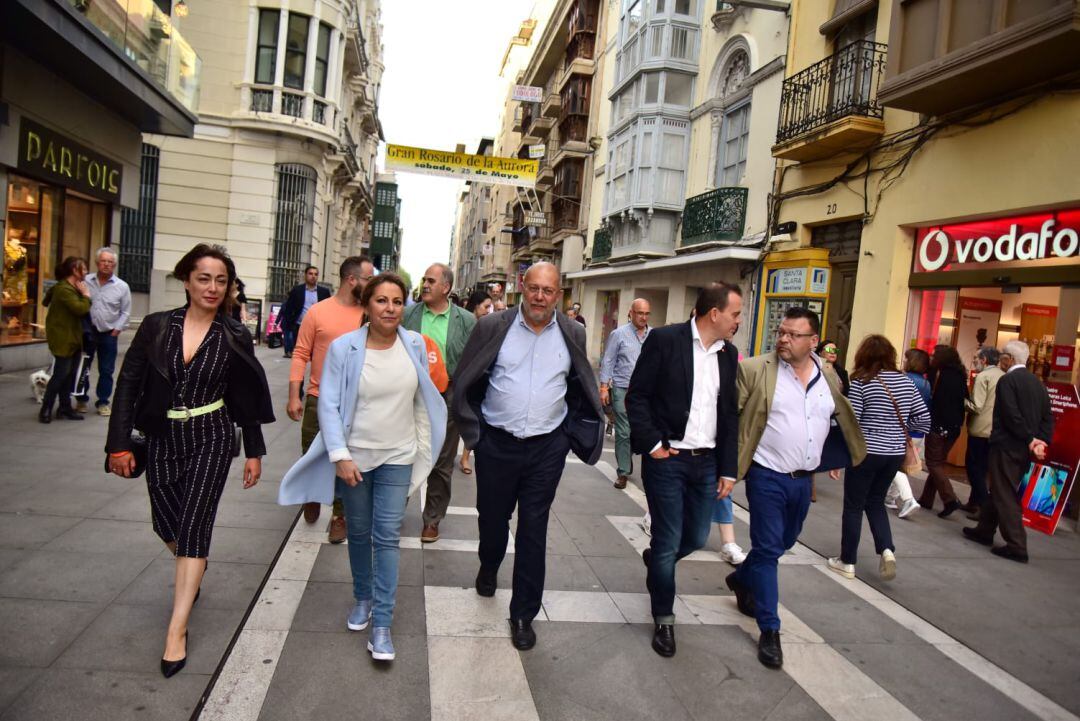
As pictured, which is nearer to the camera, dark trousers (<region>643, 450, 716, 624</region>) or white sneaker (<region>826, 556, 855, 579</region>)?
dark trousers (<region>643, 450, 716, 624</region>)

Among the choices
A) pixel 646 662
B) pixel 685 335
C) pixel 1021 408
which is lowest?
pixel 646 662

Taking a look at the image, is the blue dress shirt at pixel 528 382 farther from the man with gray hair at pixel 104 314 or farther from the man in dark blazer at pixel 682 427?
the man with gray hair at pixel 104 314

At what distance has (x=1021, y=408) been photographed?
20.4 feet

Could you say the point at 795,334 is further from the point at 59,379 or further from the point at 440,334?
the point at 59,379

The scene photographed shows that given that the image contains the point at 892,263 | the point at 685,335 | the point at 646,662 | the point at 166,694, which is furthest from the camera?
the point at 892,263

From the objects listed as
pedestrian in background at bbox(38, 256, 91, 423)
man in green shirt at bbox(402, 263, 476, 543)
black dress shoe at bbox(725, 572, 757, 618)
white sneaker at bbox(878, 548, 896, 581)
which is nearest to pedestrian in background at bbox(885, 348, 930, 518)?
white sneaker at bbox(878, 548, 896, 581)

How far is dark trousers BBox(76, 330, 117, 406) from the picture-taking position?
838cm

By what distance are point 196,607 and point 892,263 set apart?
982 cm

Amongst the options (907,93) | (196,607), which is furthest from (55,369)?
(907,93)

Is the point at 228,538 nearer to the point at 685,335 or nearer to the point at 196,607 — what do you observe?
the point at 196,607

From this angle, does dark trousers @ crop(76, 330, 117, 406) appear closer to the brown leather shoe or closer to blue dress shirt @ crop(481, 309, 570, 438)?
the brown leather shoe

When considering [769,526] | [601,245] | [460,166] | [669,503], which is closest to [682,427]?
[669,503]

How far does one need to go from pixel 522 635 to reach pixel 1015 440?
4.94m

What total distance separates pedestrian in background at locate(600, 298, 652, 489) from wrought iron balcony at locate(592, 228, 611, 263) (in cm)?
1414
